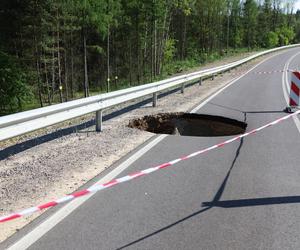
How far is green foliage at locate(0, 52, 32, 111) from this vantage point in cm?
2936

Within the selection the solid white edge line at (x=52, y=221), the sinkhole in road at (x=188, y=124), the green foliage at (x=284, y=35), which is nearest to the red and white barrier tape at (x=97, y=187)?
the solid white edge line at (x=52, y=221)

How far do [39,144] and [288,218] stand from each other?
4.99 m

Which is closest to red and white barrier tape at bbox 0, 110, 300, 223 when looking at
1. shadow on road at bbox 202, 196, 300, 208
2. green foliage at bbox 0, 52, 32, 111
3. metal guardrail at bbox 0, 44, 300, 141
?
shadow on road at bbox 202, 196, 300, 208

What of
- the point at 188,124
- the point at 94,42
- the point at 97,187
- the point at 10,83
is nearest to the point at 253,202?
the point at 97,187

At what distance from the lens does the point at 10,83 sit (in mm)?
29625

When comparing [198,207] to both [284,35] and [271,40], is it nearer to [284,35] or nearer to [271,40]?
[271,40]

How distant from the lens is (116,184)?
578 centimetres

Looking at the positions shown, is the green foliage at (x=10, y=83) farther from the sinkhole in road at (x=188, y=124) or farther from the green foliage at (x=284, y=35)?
the green foliage at (x=284, y=35)

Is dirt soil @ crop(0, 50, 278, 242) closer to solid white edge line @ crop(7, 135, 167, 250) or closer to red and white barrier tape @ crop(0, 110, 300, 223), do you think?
red and white barrier tape @ crop(0, 110, 300, 223)

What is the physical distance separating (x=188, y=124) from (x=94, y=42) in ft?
132

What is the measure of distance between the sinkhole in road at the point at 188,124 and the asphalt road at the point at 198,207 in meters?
3.22

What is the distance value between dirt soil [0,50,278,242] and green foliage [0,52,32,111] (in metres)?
20.6

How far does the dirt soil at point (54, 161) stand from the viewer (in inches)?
204

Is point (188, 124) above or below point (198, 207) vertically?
below
